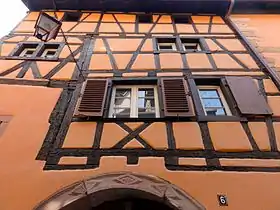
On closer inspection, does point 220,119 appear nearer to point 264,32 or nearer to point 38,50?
point 264,32

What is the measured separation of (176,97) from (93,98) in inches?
55.6

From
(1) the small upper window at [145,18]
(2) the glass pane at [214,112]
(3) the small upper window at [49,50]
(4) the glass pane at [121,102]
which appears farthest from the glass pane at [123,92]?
(1) the small upper window at [145,18]

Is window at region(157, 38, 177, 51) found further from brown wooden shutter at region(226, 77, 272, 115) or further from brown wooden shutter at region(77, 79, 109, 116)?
brown wooden shutter at region(77, 79, 109, 116)

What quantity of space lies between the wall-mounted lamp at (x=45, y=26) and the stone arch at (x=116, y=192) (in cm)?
291

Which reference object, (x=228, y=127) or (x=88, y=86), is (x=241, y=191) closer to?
(x=228, y=127)

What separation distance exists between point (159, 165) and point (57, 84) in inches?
108

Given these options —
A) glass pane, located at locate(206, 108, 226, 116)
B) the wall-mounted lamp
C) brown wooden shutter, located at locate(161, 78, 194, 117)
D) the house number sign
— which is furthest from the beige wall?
the wall-mounted lamp

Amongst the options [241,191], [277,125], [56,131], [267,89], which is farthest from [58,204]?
[267,89]

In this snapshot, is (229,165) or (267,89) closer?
(229,165)

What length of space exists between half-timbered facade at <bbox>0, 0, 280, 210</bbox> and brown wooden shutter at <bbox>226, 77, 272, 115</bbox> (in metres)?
0.02

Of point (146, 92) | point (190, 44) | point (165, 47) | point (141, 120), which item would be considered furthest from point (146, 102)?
point (190, 44)

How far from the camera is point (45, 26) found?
5402 millimetres

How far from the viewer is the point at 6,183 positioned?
3850mm

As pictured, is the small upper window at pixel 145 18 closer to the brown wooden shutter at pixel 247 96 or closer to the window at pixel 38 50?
the window at pixel 38 50
